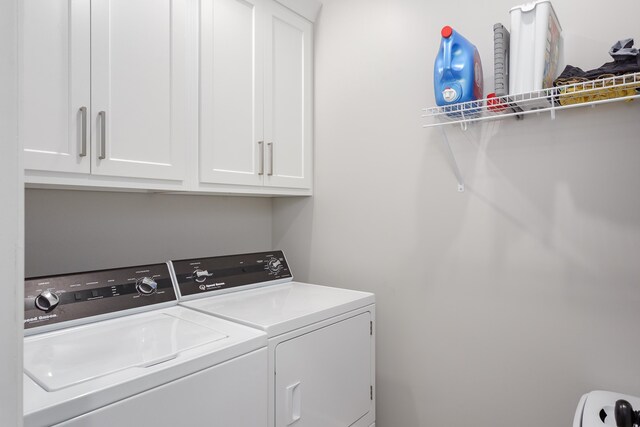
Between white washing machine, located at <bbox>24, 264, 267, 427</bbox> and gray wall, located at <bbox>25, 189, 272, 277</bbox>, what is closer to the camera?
white washing machine, located at <bbox>24, 264, 267, 427</bbox>

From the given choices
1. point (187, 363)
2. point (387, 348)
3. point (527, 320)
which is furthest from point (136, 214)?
point (527, 320)

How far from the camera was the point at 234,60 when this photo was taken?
176cm

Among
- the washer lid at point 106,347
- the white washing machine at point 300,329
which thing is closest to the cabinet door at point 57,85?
the washer lid at point 106,347

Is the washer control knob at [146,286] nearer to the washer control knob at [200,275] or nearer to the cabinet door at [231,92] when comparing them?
the washer control knob at [200,275]

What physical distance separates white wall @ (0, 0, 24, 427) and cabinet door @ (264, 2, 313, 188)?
1.43m

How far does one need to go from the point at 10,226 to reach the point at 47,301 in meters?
0.92

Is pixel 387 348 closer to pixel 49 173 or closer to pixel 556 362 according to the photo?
pixel 556 362

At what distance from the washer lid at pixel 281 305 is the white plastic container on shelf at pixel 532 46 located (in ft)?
3.44

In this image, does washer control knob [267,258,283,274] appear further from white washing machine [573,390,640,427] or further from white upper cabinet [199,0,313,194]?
white washing machine [573,390,640,427]

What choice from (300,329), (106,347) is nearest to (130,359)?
(106,347)

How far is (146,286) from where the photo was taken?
1502mm

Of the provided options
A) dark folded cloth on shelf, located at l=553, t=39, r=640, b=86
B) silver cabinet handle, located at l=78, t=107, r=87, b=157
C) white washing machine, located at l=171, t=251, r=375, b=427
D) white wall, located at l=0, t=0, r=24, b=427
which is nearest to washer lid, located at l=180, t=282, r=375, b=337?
white washing machine, located at l=171, t=251, r=375, b=427

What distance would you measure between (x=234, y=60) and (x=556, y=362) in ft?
6.10

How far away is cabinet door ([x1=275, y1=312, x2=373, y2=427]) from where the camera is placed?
129 cm
